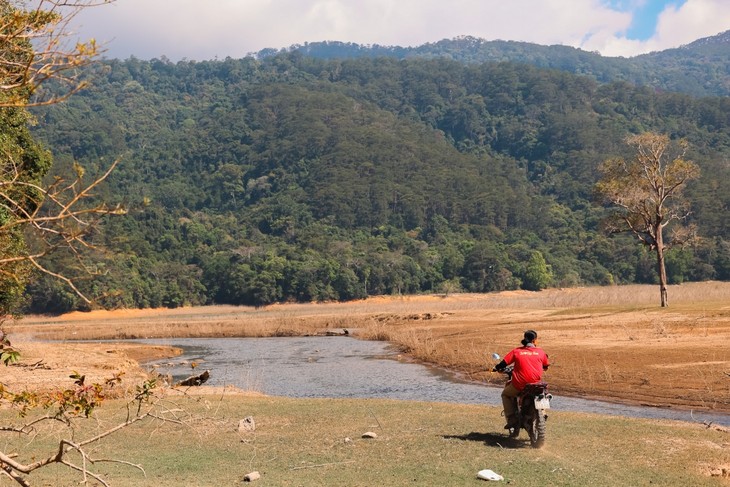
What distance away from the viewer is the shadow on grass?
12242 millimetres

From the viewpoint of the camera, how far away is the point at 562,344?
29.8 meters

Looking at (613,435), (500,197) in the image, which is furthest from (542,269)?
(613,435)

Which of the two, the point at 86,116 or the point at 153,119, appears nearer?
the point at 86,116

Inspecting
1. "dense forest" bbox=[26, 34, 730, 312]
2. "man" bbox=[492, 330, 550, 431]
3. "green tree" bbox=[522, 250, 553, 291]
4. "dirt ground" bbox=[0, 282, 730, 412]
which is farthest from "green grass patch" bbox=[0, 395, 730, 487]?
"green tree" bbox=[522, 250, 553, 291]

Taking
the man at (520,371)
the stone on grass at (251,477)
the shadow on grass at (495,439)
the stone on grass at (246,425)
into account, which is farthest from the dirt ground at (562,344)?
the man at (520,371)

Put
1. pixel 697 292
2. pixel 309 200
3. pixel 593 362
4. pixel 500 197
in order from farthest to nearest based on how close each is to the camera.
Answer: pixel 309 200
pixel 500 197
pixel 697 292
pixel 593 362

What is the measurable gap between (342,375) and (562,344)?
8359 mm

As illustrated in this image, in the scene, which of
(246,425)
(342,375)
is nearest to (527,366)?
(246,425)

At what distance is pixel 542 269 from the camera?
9506cm

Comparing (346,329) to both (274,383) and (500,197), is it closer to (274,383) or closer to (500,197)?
(274,383)

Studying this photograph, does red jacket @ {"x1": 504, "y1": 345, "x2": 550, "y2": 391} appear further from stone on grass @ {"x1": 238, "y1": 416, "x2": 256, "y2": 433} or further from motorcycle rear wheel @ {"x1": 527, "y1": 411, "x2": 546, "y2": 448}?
stone on grass @ {"x1": 238, "y1": 416, "x2": 256, "y2": 433}

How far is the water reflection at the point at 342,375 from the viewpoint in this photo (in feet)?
65.2

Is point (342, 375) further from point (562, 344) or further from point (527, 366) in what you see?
point (527, 366)

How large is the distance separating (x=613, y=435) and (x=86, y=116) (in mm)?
171692
